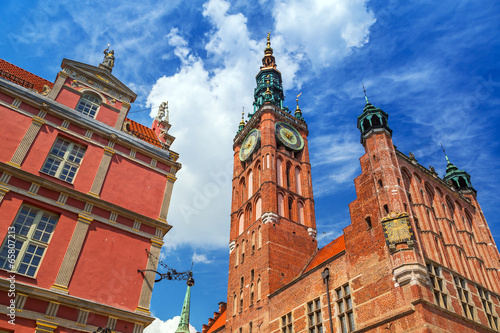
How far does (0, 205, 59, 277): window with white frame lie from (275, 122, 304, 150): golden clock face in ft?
102

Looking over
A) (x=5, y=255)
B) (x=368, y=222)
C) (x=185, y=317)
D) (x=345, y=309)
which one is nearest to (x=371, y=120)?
(x=368, y=222)

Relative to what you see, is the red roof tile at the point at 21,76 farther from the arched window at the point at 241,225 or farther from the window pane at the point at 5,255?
the arched window at the point at 241,225

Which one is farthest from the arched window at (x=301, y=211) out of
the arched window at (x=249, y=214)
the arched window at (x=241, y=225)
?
the arched window at (x=241, y=225)

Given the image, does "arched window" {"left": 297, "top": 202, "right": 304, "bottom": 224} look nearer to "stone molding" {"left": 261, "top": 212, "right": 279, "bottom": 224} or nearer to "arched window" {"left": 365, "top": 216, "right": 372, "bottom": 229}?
"stone molding" {"left": 261, "top": 212, "right": 279, "bottom": 224}

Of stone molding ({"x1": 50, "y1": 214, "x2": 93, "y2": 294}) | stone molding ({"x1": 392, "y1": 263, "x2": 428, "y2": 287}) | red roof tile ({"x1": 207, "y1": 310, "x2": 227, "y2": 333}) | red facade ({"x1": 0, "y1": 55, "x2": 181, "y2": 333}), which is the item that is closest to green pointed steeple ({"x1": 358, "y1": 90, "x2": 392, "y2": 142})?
stone molding ({"x1": 392, "y1": 263, "x2": 428, "y2": 287})

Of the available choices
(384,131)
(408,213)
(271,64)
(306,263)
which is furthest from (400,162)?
(271,64)

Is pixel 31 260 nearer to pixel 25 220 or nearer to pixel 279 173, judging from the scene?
pixel 25 220

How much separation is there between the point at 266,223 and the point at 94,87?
2091 cm

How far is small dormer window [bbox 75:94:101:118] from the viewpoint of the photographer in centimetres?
1520

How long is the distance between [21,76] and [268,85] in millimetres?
37393

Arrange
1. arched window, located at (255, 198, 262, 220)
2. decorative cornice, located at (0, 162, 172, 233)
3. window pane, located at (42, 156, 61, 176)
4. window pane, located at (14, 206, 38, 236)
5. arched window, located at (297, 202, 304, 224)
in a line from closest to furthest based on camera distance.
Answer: window pane, located at (14, 206, 38, 236)
decorative cornice, located at (0, 162, 172, 233)
window pane, located at (42, 156, 61, 176)
arched window, located at (255, 198, 262, 220)
arched window, located at (297, 202, 304, 224)

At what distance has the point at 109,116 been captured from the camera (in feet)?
51.6

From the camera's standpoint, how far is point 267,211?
3362cm

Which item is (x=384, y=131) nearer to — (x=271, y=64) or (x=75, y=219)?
(x=75, y=219)
